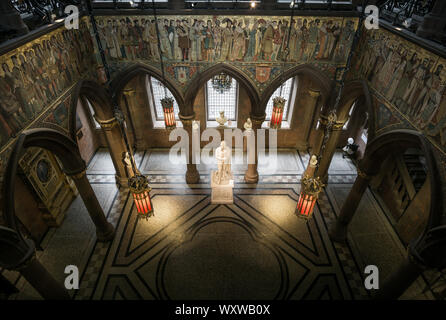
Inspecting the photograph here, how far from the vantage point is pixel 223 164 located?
12.2m

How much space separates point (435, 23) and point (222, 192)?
9.72 metres

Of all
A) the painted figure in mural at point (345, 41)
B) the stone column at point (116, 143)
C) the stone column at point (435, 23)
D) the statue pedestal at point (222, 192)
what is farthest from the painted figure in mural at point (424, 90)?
the stone column at point (116, 143)

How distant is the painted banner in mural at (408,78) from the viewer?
6.80m

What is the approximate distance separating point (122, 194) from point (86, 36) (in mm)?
7167

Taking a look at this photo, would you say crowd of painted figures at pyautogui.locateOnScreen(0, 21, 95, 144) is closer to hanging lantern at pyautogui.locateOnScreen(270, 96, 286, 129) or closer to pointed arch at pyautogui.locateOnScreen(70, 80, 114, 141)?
pointed arch at pyautogui.locateOnScreen(70, 80, 114, 141)

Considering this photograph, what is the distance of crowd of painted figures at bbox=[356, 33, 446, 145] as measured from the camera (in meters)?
6.83

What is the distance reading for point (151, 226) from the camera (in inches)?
467

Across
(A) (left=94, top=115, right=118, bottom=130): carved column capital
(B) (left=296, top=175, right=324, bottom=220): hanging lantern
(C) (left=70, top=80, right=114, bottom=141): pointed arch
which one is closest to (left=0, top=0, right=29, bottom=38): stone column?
(C) (left=70, top=80, right=114, bottom=141): pointed arch

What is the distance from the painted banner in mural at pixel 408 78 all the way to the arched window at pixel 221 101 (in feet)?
21.7

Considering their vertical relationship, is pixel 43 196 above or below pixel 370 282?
above

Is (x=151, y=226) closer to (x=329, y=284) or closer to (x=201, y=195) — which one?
(x=201, y=195)

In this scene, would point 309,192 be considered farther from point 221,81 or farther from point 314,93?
point 314,93

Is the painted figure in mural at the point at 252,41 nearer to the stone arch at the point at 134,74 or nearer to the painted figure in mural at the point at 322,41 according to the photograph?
the painted figure in mural at the point at 322,41

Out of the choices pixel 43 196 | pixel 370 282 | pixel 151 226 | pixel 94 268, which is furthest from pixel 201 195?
pixel 370 282
